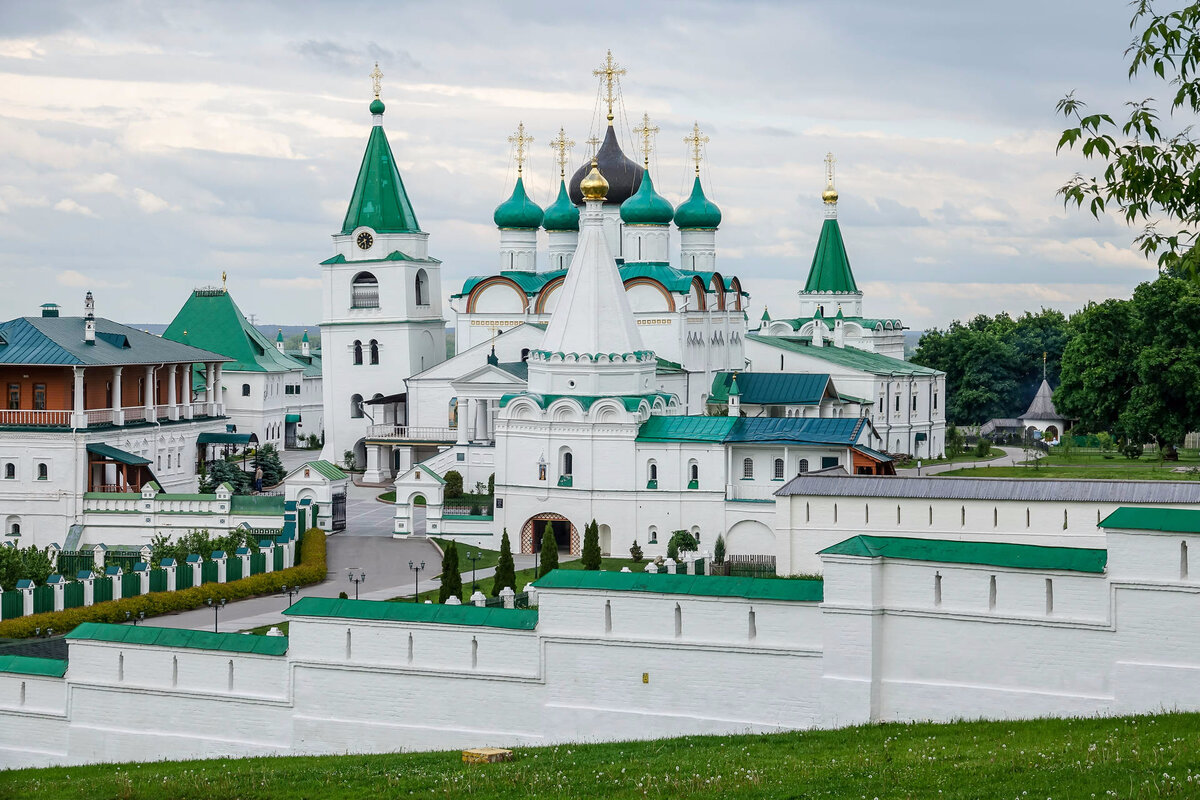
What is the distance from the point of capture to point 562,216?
49594 mm

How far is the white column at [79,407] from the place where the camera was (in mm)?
34844

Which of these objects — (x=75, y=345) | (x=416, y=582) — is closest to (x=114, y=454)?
(x=75, y=345)

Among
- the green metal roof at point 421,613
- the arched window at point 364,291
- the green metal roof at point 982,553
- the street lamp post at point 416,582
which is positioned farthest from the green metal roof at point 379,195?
the green metal roof at point 982,553

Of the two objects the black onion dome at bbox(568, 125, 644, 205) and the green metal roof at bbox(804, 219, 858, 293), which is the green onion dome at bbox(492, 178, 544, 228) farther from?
the green metal roof at bbox(804, 219, 858, 293)

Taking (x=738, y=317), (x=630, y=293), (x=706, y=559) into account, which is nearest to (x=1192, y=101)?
(x=706, y=559)

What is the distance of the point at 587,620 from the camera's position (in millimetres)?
18781

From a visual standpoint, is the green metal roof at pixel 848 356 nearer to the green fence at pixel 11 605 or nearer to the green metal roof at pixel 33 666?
the green fence at pixel 11 605

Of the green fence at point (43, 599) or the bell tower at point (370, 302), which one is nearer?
the green fence at point (43, 599)

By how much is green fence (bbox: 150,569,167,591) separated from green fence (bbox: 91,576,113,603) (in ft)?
3.00

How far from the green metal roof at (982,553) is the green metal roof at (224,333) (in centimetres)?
4359

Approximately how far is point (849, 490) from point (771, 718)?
11521 mm

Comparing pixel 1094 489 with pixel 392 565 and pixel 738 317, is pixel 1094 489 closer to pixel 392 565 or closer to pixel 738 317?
pixel 392 565

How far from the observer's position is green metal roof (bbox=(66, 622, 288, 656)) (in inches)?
785

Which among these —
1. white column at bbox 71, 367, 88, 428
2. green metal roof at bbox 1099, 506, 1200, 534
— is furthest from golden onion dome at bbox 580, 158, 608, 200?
green metal roof at bbox 1099, 506, 1200, 534
